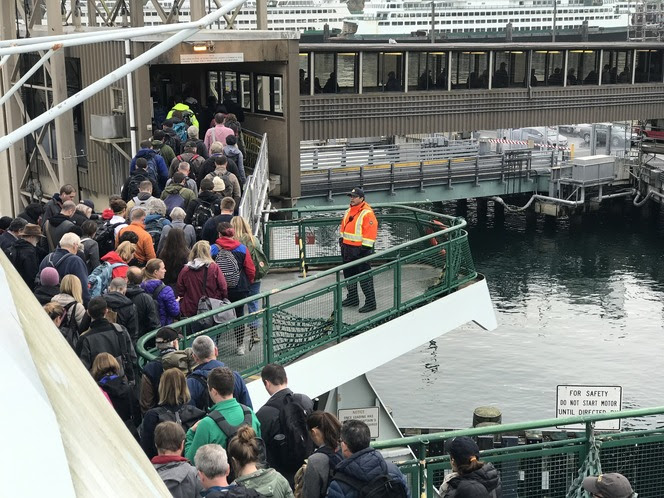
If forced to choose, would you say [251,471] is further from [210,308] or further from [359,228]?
[359,228]

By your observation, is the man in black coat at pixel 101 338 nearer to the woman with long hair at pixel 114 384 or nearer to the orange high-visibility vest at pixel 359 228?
the woman with long hair at pixel 114 384

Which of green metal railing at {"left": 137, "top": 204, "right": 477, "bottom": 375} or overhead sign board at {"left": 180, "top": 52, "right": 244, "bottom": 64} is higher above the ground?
overhead sign board at {"left": 180, "top": 52, "right": 244, "bottom": 64}

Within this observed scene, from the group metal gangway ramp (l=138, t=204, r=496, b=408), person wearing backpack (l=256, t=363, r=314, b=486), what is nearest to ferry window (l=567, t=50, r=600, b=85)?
metal gangway ramp (l=138, t=204, r=496, b=408)

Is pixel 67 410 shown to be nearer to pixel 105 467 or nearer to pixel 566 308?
pixel 105 467

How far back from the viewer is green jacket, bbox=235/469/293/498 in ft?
17.5

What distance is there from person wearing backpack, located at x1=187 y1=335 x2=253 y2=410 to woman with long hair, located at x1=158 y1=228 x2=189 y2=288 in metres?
3.03

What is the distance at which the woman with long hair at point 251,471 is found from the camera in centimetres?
534

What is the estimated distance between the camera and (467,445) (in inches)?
231

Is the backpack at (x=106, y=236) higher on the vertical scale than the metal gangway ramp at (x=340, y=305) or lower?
higher

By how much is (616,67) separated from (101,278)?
38305 mm

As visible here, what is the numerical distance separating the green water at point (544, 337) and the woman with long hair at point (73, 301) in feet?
58.7

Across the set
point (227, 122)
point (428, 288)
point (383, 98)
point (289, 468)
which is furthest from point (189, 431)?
point (383, 98)

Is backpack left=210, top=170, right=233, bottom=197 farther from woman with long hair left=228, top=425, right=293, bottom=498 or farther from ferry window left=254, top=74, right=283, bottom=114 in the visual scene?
ferry window left=254, top=74, right=283, bottom=114

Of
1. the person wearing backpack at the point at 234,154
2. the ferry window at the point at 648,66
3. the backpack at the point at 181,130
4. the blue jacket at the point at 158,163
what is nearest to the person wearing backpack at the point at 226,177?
the blue jacket at the point at 158,163
